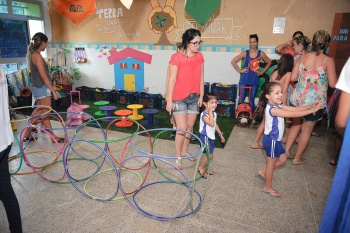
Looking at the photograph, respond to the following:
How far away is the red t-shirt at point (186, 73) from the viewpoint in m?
3.02

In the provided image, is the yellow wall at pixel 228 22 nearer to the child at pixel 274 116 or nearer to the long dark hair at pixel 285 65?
the long dark hair at pixel 285 65

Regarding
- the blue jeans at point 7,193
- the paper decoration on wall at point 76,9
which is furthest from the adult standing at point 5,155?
the paper decoration on wall at point 76,9

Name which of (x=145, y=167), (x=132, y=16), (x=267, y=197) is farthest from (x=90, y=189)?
(x=132, y=16)

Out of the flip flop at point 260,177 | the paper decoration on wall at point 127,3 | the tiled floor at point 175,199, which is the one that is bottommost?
the tiled floor at point 175,199

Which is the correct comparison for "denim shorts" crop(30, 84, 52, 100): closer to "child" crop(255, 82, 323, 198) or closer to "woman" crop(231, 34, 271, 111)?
"child" crop(255, 82, 323, 198)

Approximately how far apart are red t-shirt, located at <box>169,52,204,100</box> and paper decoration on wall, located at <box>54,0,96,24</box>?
549cm

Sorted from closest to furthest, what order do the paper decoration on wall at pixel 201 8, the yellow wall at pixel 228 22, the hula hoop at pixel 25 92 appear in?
the yellow wall at pixel 228 22, the paper decoration on wall at pixel 201 8, the hula hoop at pixel 25 92

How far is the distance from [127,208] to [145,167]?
946 millimetres

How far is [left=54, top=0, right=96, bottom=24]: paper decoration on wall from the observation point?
7.23 metres

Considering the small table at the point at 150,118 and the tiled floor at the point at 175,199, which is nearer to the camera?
the tiled floor at the point at 175,199

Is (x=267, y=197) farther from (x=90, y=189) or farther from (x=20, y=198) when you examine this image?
(x=20, y=198)

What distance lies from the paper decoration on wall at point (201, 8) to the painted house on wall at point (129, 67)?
175 centimetres

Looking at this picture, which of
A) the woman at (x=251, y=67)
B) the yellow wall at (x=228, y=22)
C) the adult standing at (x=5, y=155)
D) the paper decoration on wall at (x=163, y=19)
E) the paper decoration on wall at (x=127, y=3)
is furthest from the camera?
the paper decoration on wall at (x=163, y=19)

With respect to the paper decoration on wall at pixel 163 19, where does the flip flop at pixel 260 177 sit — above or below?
below
